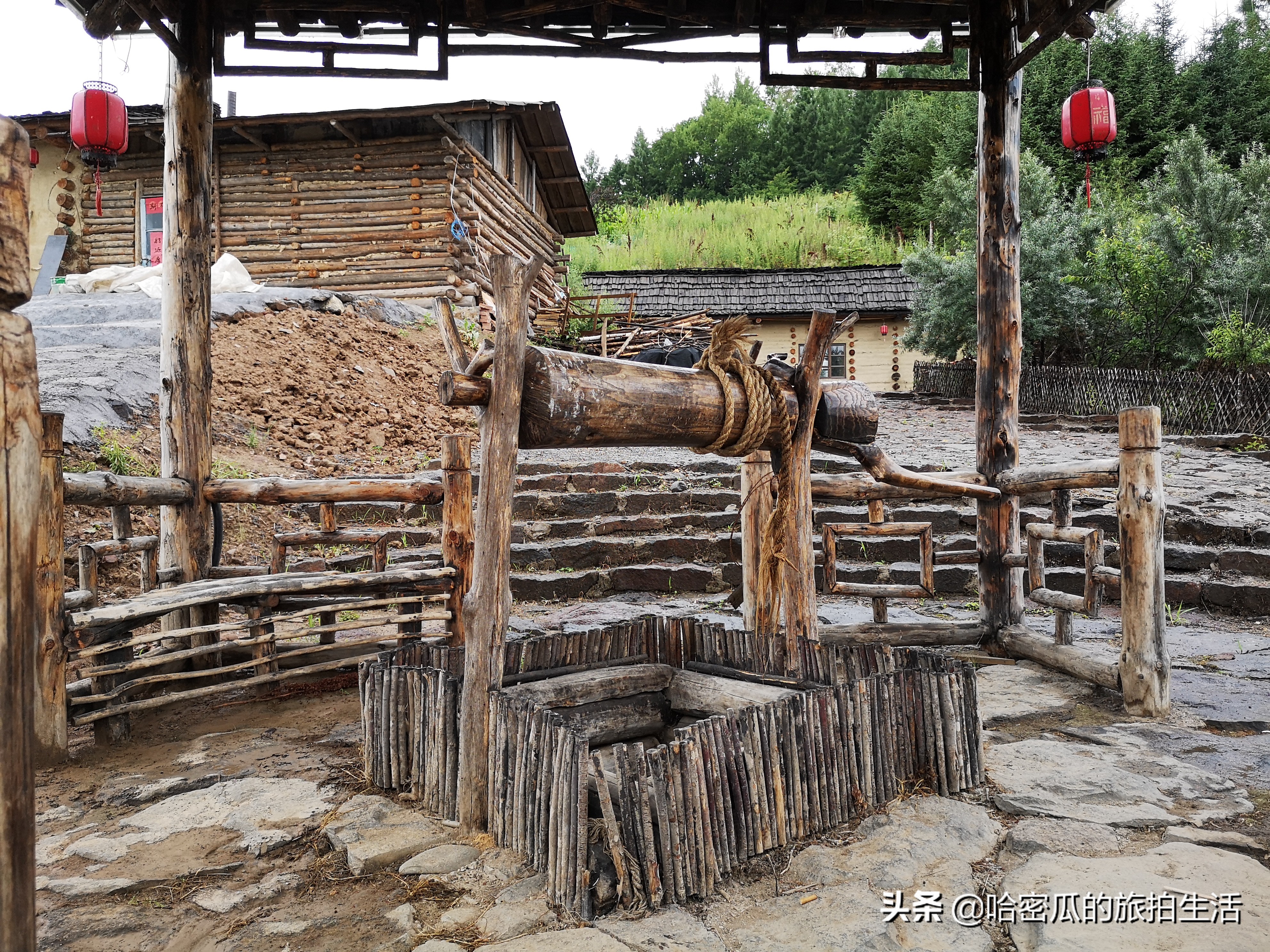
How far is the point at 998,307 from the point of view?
5539mm

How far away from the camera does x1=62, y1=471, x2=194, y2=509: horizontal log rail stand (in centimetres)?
386

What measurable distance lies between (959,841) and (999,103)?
15.3 ft

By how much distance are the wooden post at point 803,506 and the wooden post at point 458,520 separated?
1.75m

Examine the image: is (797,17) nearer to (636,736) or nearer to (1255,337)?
(636,736)

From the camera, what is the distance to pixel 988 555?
5.44 metres

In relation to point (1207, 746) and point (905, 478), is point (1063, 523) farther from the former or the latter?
point (1207, 746)

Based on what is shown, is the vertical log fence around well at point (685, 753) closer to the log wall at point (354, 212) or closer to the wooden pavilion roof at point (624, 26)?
the wooden pavilion roof at point (624, 26)

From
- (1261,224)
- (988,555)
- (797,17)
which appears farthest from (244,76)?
(1261,224)

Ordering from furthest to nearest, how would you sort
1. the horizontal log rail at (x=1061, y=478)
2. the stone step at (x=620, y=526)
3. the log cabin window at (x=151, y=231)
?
1. the log cabin window at (x=151, y=231)
2. the stone step at (x=620, y=526)
3. the horizontal log rail at (x=1061, y=478)

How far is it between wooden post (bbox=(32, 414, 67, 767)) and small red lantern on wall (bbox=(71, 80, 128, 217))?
439 cm

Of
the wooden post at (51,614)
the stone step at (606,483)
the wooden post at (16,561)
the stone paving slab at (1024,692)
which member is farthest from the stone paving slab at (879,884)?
the stone step at (606,483)

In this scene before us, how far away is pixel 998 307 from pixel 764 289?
16897 mm

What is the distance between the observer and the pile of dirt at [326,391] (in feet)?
29.5

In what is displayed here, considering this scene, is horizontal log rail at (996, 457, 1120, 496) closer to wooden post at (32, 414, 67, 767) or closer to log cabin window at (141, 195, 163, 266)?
wooden post at (32, 414, 67, 767)
